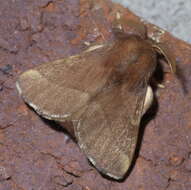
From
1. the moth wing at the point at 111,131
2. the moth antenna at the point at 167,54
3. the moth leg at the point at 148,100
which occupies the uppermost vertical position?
the moth antenna at the point at 167,54

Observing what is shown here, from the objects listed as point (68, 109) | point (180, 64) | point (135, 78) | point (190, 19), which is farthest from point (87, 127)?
point (190, 19)

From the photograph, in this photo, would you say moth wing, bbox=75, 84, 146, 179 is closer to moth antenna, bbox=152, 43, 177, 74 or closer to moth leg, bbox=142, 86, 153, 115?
moth leg, bbox=142, 86, 153, 115

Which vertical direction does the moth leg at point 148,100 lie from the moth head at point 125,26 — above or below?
below

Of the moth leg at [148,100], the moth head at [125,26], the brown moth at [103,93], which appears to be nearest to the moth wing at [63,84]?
the brown moth at [103,93]

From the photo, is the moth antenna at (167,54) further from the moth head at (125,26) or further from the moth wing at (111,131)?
the moth wing at (111,131)

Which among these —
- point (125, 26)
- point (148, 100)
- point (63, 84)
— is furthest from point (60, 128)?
point (125, 26)

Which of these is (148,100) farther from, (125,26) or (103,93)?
(125,26)

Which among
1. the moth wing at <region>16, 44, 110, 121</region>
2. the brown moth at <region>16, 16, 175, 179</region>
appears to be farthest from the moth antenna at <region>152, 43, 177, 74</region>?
the moth wing at <region>16, 44, 110, 121</region>

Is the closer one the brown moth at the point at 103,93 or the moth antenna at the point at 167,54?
the brown moth at the point at 103,93
